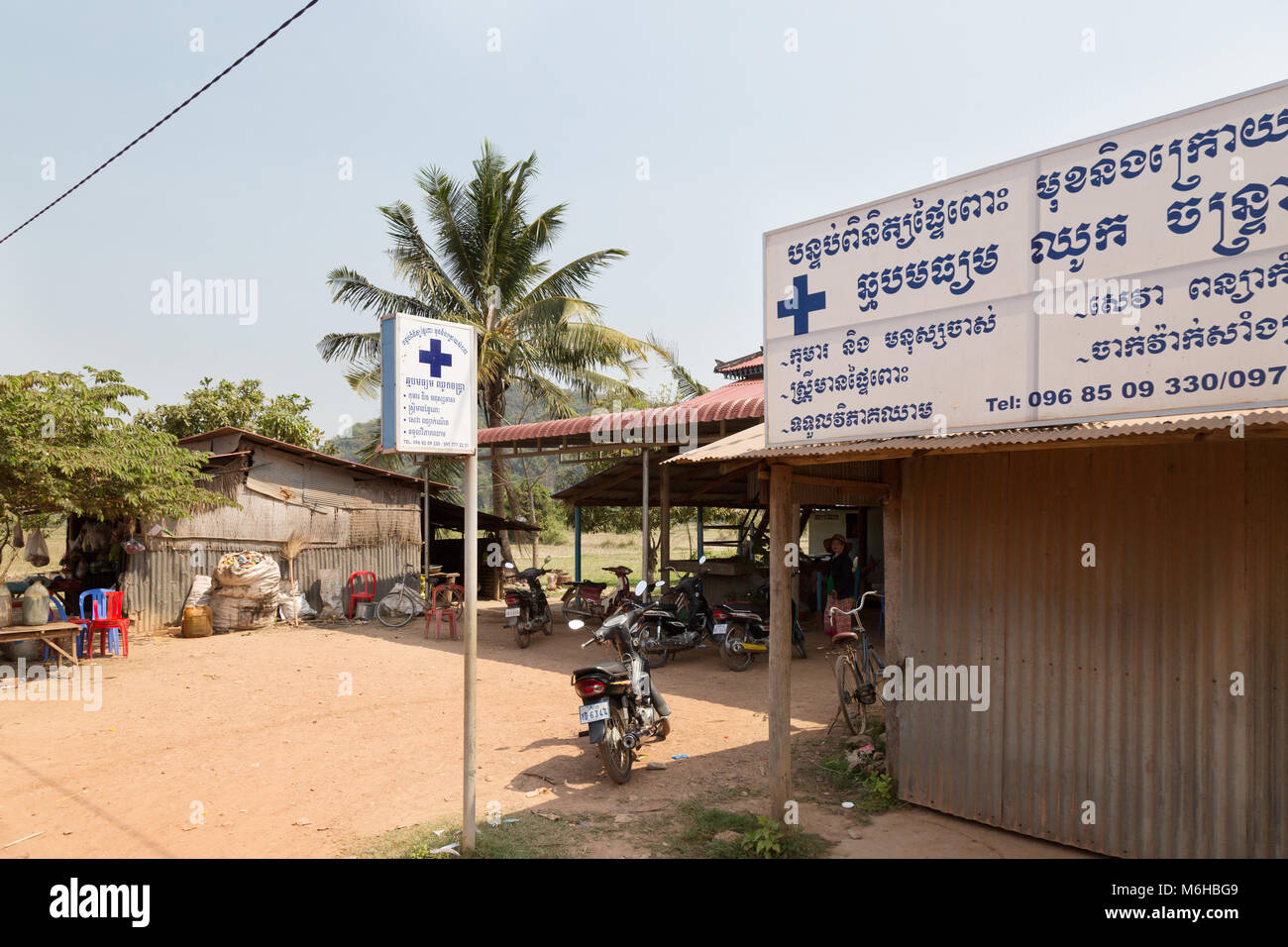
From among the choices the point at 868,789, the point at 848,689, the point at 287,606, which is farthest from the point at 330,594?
the point at 868,789

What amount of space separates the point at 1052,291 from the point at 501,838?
431 centimetres

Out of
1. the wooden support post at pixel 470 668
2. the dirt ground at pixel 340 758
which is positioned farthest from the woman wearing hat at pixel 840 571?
the wooden support post at pixel 470 668

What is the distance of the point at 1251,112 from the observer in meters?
3.60

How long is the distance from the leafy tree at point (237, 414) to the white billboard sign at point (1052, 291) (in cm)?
2054

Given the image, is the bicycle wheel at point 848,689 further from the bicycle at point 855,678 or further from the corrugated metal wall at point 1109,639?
the corrugated metal wall at point 1109,639

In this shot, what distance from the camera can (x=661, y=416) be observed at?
40.0 feet

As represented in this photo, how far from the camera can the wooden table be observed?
30.9 feet

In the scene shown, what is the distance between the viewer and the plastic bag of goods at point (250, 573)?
1398 cm

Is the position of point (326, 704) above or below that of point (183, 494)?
below

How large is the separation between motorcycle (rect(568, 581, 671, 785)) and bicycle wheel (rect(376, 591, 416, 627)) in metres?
9.66
